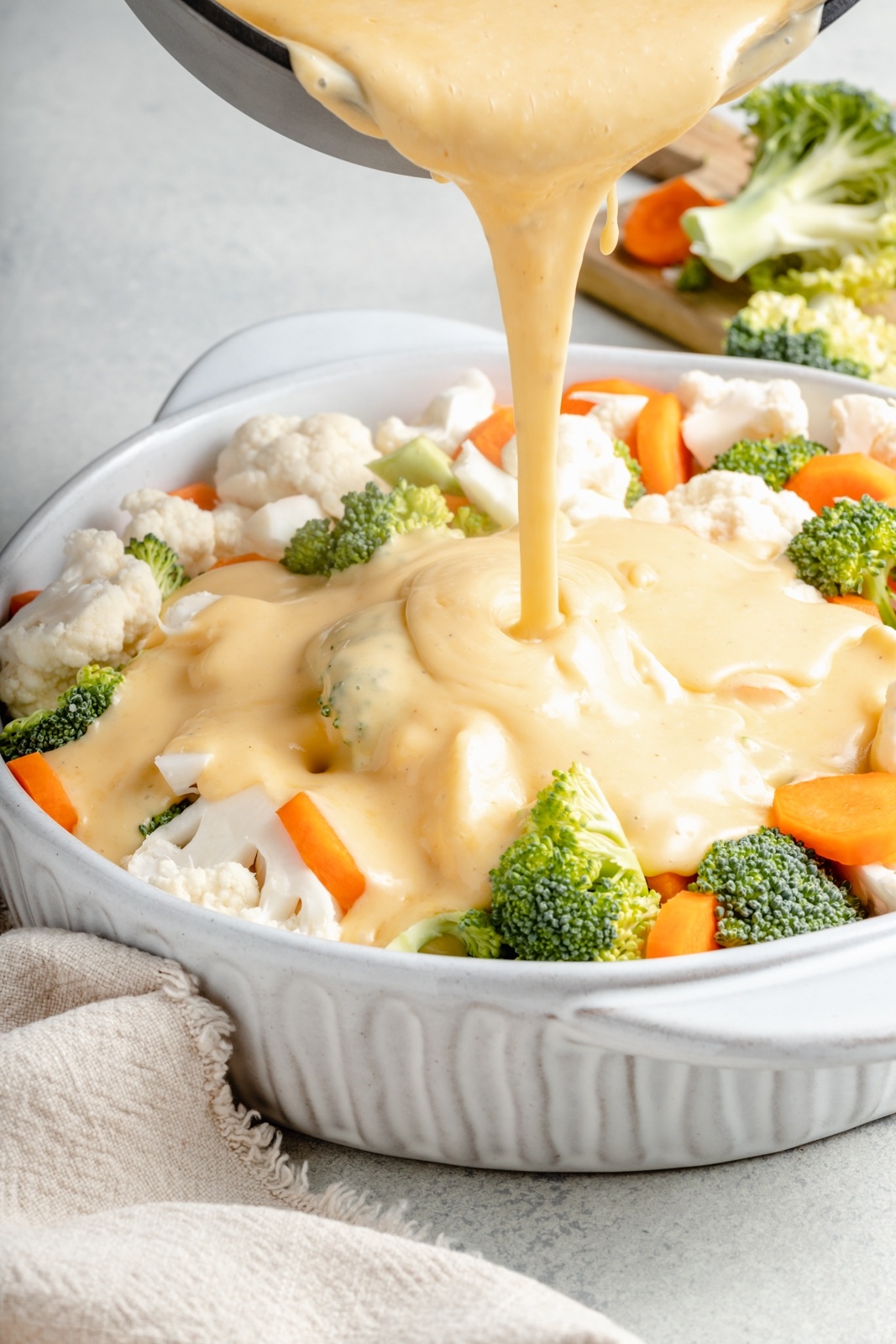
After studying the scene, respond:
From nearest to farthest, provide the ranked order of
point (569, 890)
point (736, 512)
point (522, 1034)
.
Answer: point (522, 1034), point (569, 890), point (736, 512)

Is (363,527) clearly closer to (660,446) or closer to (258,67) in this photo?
(660,446)

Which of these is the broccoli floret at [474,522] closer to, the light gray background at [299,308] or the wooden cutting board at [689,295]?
the light gray background at [299,308]

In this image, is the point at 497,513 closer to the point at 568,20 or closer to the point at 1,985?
the point at 568,20

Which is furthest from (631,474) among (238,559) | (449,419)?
(238,559)

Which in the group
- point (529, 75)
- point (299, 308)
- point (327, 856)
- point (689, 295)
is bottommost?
point (299, 308)

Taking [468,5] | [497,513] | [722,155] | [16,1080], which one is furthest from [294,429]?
[722,155]

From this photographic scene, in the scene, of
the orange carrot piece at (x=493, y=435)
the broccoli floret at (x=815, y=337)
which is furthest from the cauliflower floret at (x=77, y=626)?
the broccoli floret at (x=815, y=337)

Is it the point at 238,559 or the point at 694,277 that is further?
the point at 694,277
